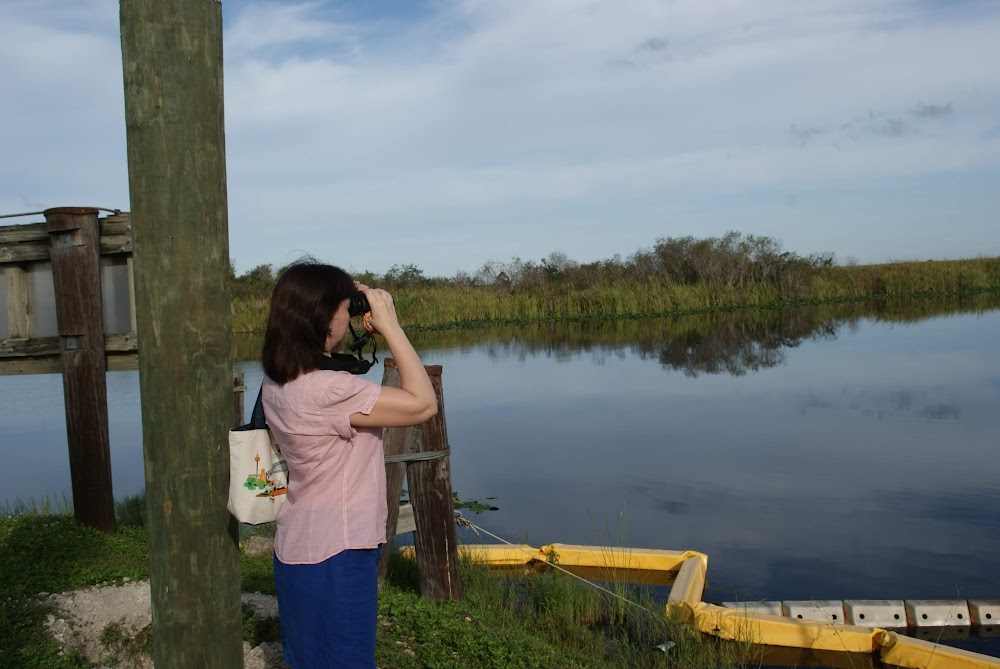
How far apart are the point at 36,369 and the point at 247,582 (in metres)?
1.90

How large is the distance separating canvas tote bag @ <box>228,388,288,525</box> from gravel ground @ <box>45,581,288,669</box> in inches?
55.9

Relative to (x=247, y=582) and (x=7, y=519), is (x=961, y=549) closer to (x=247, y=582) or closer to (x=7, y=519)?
(x=247, y=582)

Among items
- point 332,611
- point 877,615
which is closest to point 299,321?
point 332,611

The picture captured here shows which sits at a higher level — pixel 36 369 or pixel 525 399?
pixel 36 369

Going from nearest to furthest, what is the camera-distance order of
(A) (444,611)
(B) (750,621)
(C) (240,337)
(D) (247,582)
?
(A) (444,611) < (D) (247,582) < (B) (750,621) < (C) (240,337)

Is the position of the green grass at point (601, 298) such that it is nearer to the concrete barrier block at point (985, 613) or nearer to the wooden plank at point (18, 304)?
the wooden plank at point (18, 304)

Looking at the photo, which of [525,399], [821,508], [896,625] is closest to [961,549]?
[821,508]

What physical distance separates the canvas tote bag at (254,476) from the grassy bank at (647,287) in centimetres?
2730

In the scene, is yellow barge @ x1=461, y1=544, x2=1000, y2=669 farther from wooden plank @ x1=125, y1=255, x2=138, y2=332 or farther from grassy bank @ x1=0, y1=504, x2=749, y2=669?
wooden plank @ x1=125, y1=255, x2=138, y2=332

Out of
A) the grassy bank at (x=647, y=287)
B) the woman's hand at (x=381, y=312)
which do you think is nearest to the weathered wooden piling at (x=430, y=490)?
the woman's hand at (x=381, y=312)

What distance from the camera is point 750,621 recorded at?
5270mm

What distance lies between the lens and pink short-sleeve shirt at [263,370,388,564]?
269 centimetres

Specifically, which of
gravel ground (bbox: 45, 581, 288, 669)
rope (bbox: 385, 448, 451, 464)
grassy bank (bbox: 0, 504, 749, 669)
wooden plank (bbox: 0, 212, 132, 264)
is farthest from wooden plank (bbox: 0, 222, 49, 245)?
rope (bbox: 385, 448, 451, 464)

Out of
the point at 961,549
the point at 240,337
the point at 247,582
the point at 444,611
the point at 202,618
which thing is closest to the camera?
the point at 202,618
